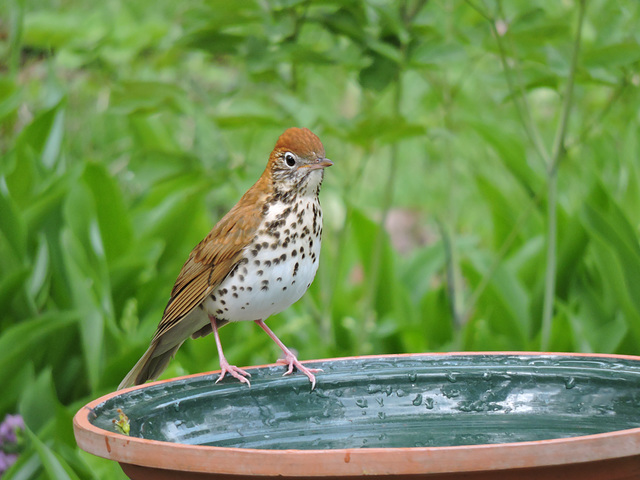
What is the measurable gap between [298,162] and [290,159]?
0.10 feet

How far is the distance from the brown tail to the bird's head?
599 mm

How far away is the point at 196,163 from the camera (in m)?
3.37

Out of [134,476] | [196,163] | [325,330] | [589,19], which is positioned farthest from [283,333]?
[589,19]

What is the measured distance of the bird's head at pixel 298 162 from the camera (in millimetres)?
2129

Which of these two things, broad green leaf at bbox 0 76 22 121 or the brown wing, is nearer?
the brown wing

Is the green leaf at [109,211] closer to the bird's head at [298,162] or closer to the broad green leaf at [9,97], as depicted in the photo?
the broad green leaf at [9,97]

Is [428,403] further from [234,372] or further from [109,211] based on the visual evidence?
[109,211]

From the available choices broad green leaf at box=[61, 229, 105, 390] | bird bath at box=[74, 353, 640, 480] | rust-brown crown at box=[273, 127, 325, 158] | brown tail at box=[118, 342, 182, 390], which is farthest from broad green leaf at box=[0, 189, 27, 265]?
bird bath at box=[74, 353, 640, 480]

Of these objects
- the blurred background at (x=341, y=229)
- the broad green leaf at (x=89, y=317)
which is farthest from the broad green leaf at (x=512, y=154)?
the broad green leaf at (x=89, y=317)

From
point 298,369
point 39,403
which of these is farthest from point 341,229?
point 298,369

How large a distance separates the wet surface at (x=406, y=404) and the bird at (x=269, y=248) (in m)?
0.28

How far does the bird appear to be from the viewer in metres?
2.15

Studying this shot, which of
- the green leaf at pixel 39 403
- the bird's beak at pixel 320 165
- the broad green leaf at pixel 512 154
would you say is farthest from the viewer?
the broad green leaf at pixel 512 154

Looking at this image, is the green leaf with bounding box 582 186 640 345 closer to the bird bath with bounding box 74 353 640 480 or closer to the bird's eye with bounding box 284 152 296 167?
the bird bath with bounding box 74 353 640 480
